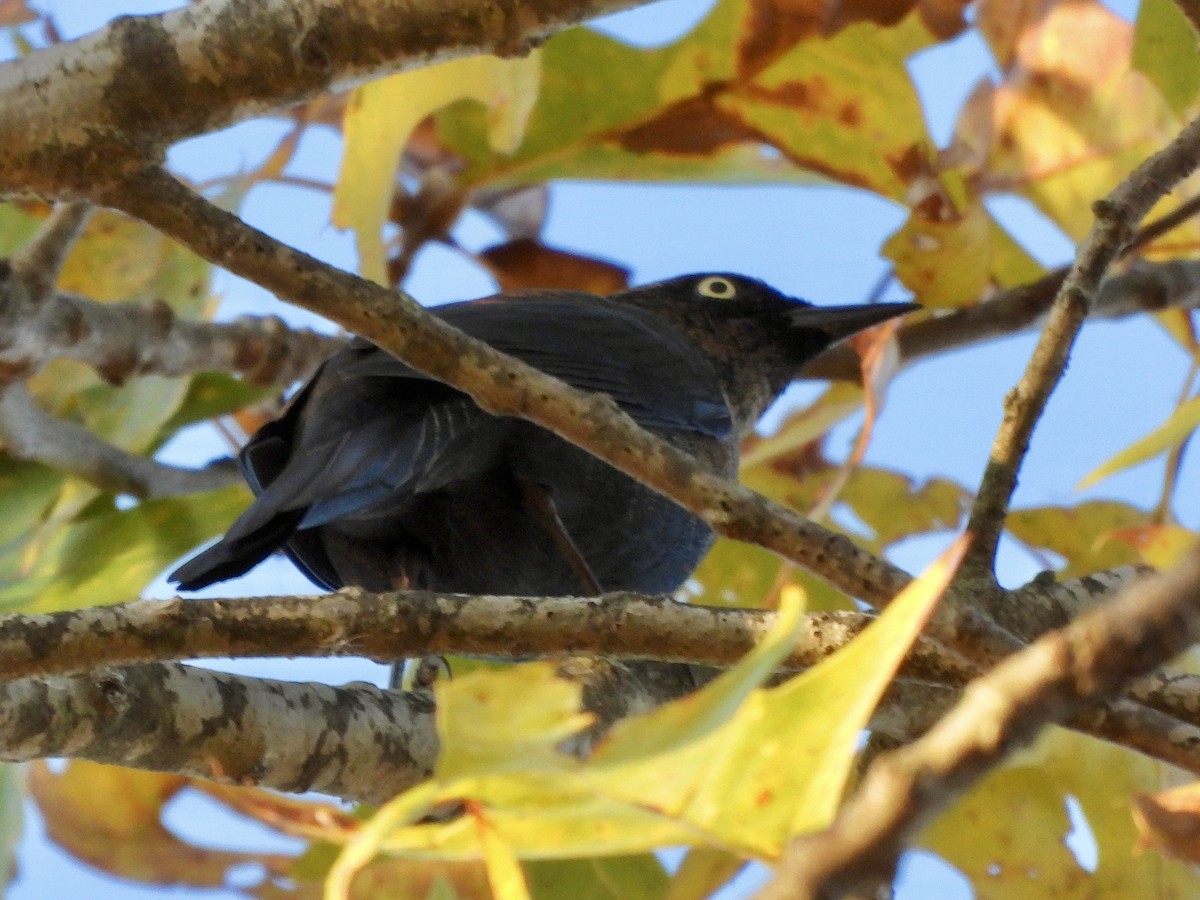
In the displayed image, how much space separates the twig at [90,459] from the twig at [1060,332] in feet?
5.98

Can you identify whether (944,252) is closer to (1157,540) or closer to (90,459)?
(1157,540)

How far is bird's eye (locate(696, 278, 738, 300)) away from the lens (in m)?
3.56

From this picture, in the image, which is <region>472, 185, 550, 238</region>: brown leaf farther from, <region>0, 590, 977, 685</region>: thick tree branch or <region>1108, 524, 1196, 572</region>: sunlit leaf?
<region>0, 590, 977, 685</region>: thick tree branch

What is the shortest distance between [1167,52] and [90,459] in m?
2.02

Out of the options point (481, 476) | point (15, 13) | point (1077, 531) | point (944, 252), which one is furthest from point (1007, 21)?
point (15, 13)

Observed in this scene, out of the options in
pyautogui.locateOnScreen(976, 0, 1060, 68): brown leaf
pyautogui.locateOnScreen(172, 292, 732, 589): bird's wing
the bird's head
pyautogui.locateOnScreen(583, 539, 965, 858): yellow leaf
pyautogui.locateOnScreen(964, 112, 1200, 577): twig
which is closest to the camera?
pyautogui.locateOnScreen(583, 539, 965, 858): yellow leaf

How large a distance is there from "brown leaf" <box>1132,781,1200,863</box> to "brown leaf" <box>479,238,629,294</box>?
2.37 meters

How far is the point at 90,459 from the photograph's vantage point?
2971mm

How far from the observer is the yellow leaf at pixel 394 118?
2.49 m

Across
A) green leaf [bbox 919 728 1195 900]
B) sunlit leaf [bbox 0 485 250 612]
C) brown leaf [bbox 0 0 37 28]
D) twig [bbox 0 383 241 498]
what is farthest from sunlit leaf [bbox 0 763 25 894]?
green leaf [bbox 919 728 1195 900]

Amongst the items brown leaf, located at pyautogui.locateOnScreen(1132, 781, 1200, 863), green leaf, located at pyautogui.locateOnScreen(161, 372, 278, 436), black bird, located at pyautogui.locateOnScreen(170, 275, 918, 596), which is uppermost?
green leaf, located at pyautogui.locateOnScreen(161, 372, 278, 436)

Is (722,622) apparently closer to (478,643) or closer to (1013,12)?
(478,643)

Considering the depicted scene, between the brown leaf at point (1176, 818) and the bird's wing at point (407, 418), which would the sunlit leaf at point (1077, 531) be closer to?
the bird's wing at point (407, 418)

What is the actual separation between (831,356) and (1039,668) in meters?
2.87
